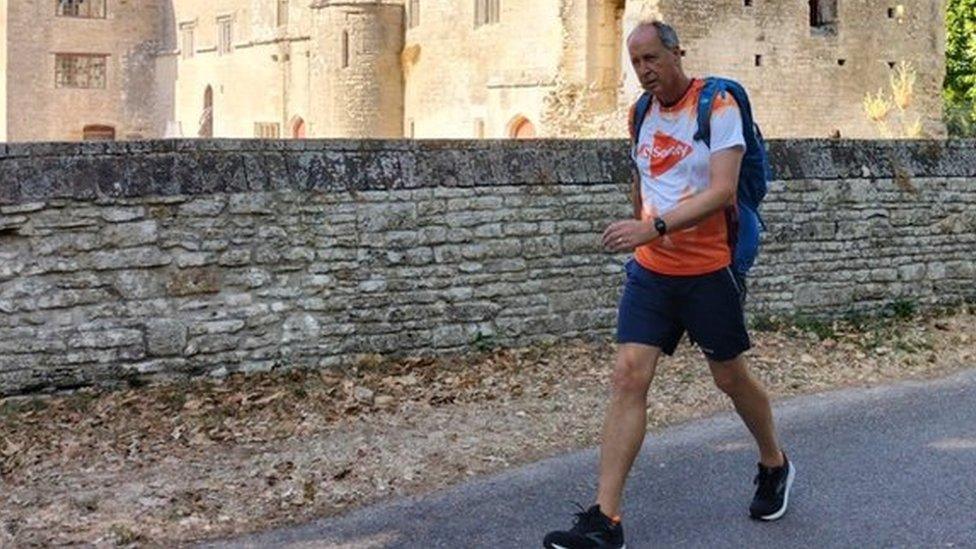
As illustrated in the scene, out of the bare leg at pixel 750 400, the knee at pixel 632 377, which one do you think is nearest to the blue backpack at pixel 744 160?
the bare leg at pixel 750 400

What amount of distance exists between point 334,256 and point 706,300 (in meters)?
4.36

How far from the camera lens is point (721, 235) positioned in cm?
556

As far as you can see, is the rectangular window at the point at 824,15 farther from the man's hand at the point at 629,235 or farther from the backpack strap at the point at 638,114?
the man's hand at the point at 629,235

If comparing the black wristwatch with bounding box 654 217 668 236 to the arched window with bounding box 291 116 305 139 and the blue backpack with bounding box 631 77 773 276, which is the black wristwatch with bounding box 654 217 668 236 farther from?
the arched window with bounding box 291 116 305 139

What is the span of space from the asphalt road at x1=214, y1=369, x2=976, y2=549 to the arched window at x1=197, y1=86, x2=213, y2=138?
5292cm

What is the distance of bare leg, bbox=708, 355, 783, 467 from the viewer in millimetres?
5703

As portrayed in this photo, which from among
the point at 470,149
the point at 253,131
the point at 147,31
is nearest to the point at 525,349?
the point at 470,149

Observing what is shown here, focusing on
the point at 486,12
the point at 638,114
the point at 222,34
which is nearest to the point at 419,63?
the point at 486,12

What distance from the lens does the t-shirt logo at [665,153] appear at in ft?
18.1

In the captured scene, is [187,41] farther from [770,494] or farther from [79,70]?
[770,494]

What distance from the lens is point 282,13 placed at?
52.6m

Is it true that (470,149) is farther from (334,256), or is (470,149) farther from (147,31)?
(147,31)

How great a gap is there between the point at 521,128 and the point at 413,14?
9.88m

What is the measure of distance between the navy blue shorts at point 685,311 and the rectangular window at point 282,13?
160 feet
